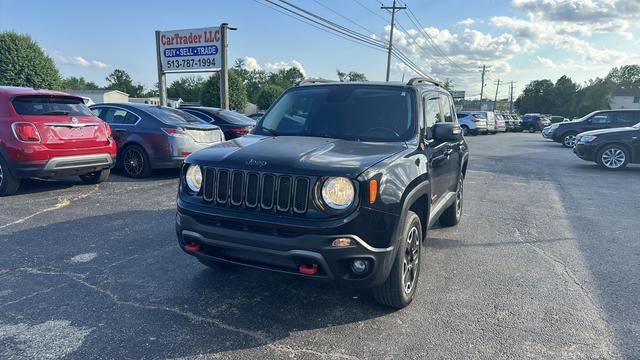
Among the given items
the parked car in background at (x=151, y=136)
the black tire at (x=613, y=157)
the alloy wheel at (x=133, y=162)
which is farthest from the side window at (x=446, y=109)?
the black tire at (x=613, y=157)

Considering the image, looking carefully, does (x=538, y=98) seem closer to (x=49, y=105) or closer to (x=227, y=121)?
(x=227, y=121)

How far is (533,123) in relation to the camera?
3862cm

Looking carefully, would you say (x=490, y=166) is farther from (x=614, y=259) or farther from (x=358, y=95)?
(x=358, y=95)

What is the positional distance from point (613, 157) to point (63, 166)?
13491mm

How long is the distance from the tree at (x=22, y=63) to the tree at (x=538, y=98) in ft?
273

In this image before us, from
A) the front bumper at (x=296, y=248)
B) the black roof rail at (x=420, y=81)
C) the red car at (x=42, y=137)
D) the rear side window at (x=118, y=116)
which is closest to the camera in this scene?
the front bumper at (x=296, y=248)

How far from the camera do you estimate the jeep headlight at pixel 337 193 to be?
108 inches

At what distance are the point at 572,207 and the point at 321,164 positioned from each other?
243 inches

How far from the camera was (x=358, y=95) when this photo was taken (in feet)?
13.6

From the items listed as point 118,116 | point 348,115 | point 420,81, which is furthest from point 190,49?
point 348,115

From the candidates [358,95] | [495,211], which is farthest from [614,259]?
[358,95]

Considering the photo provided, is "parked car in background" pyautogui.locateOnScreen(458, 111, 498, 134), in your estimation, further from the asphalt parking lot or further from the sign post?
the asphalt parking lot

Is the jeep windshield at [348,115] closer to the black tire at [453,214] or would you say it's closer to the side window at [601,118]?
the black tire at [453,214]

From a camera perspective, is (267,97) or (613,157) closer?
(613,157)
